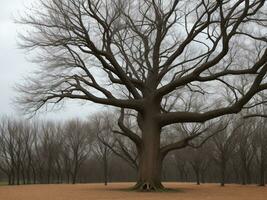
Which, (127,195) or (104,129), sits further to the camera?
(104,129)

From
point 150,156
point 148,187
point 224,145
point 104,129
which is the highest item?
point 104,129

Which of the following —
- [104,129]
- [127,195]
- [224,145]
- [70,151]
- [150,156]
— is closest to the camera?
[127,195]

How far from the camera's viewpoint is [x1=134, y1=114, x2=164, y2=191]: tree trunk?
2694 cm

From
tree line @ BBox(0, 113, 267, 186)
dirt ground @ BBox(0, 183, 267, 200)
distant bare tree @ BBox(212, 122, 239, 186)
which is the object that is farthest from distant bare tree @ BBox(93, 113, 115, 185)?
dirt ground @ BBox(0, 183, 267, 200)

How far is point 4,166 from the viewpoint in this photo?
67625 mm

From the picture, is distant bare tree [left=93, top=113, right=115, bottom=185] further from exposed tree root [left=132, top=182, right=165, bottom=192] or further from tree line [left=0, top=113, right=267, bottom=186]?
exposed tree root [left=132, top=182, right=165, bottom=192]

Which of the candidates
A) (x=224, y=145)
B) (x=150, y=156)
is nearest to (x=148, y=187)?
(x=150, y=156)

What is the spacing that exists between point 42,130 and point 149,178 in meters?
44.8

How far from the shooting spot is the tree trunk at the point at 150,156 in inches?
1061

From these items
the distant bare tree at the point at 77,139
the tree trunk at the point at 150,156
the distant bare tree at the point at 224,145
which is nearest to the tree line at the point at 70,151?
the distant bare tree at the point at 77,139

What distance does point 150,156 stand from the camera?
89.2 feet

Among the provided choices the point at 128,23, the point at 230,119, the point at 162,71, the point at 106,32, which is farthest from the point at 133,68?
the point at 230,119

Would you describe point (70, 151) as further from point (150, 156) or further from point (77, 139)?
point (150, 156)

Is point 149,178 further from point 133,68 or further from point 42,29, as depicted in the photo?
point 42,29
